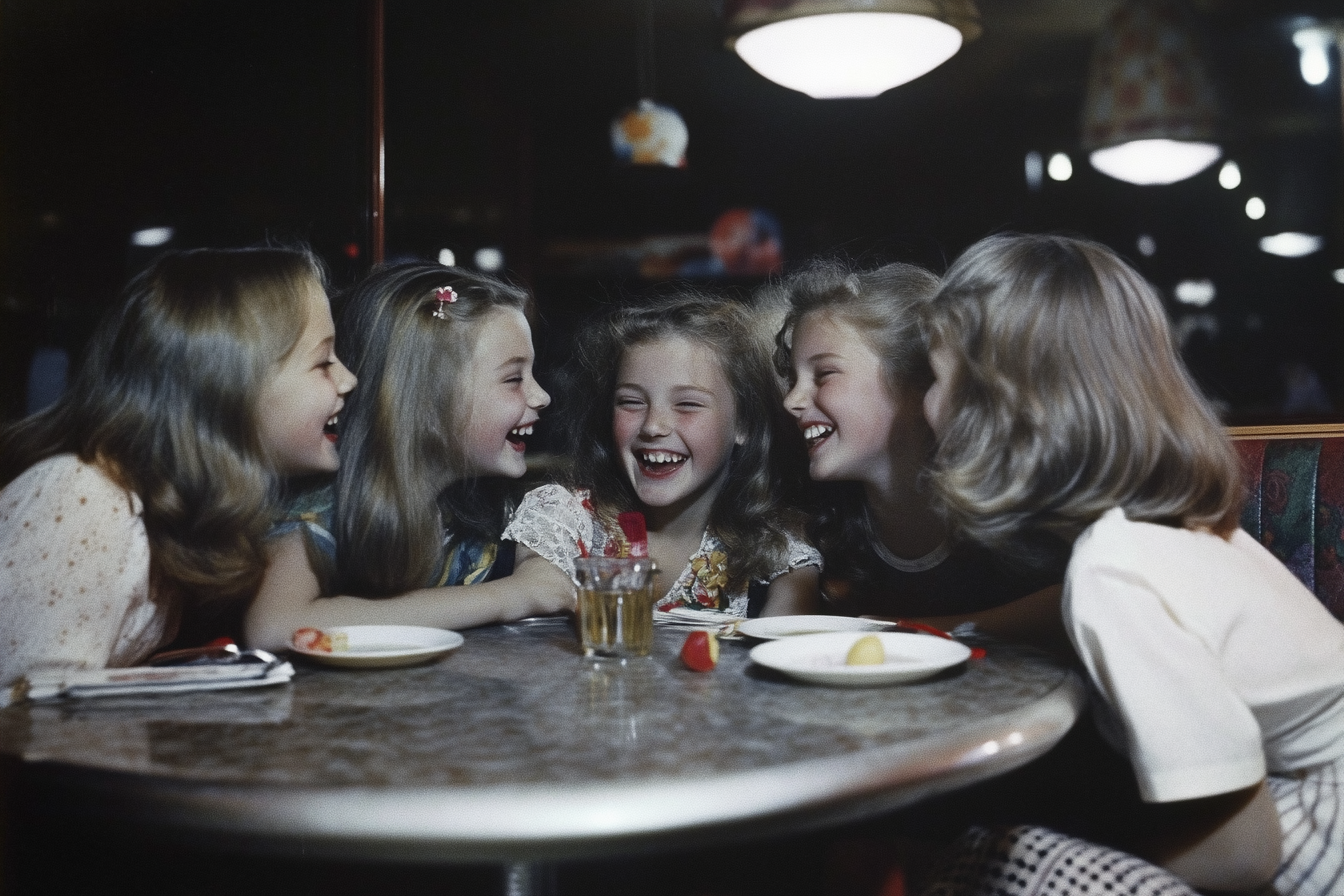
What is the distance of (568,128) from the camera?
24.8 feet

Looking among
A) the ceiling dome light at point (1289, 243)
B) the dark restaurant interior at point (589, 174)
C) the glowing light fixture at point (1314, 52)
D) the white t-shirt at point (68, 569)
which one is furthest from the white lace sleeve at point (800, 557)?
the ceiling dome light at point (1289, 243)

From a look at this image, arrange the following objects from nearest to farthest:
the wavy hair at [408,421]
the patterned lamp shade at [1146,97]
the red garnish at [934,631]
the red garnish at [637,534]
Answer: the red garnish at [934,631] → the red garnish at [637,534] → the wavy hair at [408,421] → the patterned lamp shade at [1146,97]

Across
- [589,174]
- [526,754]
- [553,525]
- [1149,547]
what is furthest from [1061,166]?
[526,754]

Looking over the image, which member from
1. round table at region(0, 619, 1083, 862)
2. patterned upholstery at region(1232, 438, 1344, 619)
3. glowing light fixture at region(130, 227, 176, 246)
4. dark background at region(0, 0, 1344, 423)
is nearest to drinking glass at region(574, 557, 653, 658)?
round table at region(0, 619, 1083, 862)

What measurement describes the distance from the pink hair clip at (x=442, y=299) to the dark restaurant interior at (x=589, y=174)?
13.5 inches

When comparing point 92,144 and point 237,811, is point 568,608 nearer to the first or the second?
point 237,811

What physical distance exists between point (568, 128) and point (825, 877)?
21.5 feet

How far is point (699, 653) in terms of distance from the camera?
4.03 feet

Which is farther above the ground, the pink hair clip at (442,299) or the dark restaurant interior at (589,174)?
the dark restaurant interior at (589,174)

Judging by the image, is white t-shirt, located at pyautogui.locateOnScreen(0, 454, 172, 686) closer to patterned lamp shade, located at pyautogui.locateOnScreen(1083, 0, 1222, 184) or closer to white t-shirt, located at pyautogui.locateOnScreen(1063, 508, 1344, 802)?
white t-shirt, located at pyautogui.locateOnScreen(1063, 508, 1344, 802)

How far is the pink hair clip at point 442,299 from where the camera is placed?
208 cm

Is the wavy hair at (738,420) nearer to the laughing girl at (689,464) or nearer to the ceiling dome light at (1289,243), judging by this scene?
the laughing girl at (689,464)

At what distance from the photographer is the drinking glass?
132 cm

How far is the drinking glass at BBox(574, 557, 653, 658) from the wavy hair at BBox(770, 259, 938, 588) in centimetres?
88
